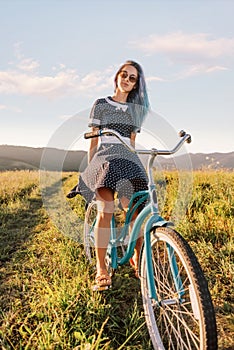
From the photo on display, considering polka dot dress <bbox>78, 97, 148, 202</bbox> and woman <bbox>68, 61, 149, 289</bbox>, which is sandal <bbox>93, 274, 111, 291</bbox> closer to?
woman <bbox>68, 61, 149, 289</bbox>

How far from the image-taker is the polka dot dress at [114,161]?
324 centimetres

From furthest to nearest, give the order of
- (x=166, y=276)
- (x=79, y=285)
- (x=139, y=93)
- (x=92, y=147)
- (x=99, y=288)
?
(x=139, y=93) < (x=92, y=147) < (x=99, y=288) < (x=79, y=285) < (x=166, y=276)

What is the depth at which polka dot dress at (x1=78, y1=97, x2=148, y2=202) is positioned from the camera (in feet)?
10.6

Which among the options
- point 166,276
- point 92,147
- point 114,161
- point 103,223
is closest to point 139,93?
point 92,147

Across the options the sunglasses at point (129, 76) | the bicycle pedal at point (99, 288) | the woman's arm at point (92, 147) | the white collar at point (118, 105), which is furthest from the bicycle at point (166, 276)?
the sunglasses at point (129, 76)

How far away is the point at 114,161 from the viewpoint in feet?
10.7

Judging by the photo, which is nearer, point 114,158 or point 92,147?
point 114,158

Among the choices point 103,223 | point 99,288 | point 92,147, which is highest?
point 92,147

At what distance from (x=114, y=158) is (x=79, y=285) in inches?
43.5

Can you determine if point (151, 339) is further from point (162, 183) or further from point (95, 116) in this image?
point (95, 116)

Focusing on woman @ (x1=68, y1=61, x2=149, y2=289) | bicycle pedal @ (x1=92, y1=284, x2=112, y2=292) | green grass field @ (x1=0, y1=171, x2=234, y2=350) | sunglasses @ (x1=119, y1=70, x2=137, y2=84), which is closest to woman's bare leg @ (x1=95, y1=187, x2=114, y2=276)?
woman @ (x1=68, y1=61, x2=149, y2=289)

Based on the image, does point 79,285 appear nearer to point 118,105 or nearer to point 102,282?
point 102,282

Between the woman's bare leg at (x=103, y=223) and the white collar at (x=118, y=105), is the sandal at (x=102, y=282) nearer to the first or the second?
→ the woman's bare leg at (x=103, y=223)

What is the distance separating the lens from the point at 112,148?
3.34m
